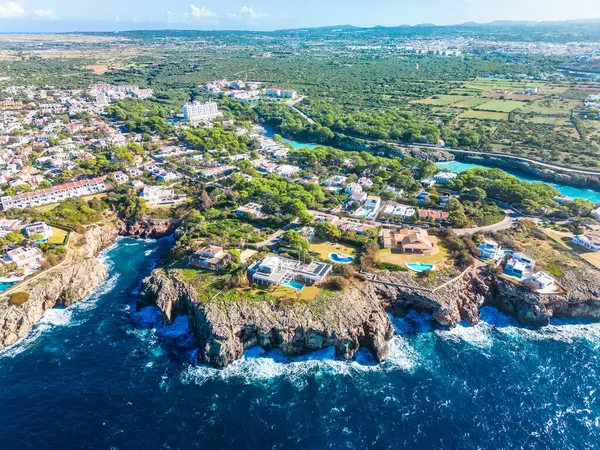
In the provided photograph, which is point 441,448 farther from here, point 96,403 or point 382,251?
point 96,403

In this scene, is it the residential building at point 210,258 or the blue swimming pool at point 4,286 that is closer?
the blue swimming pool at point 4,286

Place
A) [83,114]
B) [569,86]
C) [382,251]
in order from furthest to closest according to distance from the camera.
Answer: [569,86], [83,114], [382,251]

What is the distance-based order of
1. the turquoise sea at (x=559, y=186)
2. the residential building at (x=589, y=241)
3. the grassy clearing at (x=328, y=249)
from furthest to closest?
the turquoise sea at (x=559, y=186)
the residential building at (x=589, y=241)
the grassy clearing at (x=328, y=249)

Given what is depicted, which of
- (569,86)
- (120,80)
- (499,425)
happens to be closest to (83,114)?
(120,80)

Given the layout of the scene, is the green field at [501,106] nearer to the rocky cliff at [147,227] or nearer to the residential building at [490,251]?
the residential building at [490,251]

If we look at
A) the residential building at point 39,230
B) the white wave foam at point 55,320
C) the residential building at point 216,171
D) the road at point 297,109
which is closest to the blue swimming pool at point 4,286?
the white wave foam at point 55,320

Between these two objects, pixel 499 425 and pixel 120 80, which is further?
pixel 120 80

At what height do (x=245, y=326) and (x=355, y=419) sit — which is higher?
(x=245, y=326)
